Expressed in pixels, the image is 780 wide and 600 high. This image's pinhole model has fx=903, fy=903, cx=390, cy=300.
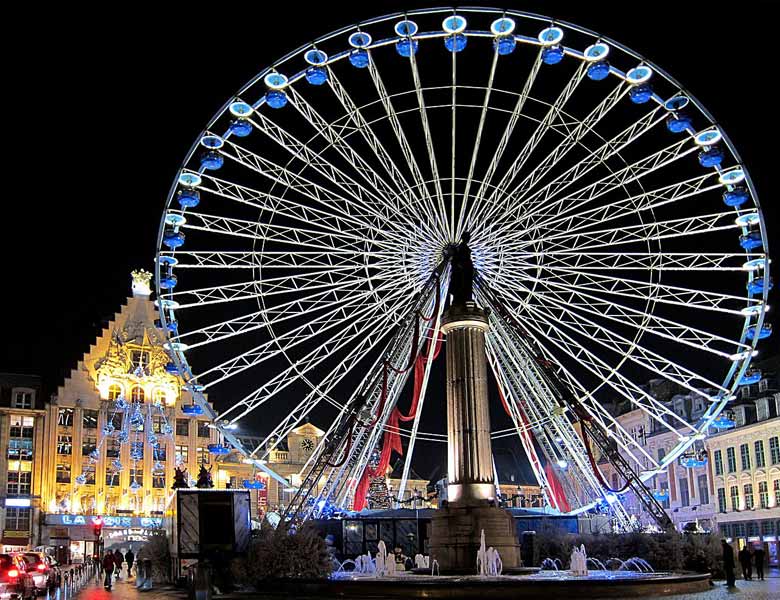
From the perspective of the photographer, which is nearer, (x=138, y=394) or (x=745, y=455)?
(x=745, y=455)

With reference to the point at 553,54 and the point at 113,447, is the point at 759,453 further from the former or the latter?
the point at 113,447

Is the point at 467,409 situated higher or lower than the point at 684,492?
higher

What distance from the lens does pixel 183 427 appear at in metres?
90.1

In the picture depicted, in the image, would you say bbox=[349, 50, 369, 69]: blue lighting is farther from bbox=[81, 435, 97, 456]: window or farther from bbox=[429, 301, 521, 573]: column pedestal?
bbox=[81, 435, 97, 456]: window

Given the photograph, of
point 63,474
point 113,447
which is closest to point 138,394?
point 113,447

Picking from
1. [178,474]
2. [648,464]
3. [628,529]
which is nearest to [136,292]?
[648,464]

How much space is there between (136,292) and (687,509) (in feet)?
183

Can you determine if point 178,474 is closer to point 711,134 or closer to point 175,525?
point 175,525

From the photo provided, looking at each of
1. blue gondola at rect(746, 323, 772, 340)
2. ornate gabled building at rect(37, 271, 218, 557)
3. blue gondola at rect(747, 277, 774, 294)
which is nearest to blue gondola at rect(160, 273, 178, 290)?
blue gondola at rect(747, 277, 774, 294)

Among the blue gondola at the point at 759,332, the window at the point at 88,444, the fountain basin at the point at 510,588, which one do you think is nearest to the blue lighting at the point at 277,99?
the fountain basin at the point at 510,588

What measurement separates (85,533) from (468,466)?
60011mm

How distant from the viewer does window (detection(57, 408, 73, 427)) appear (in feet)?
273

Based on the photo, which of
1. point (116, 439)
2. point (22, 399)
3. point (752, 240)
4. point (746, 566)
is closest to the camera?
point (752, 240)

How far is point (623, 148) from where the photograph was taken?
34.4 metres
